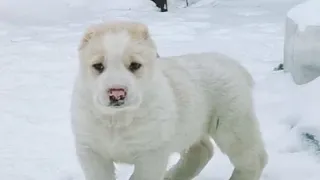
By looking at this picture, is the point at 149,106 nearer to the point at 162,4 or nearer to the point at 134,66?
the point at 134,66

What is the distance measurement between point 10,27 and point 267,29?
3811 millimetres

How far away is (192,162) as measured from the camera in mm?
4582

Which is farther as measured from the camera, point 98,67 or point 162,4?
point 162,4

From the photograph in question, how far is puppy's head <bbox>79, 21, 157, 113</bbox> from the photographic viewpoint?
3293 millimetres

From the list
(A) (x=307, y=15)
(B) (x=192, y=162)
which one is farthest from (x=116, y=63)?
(A) (x=307, y=15)

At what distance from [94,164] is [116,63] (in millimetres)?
620

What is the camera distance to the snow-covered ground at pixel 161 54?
16.1ft

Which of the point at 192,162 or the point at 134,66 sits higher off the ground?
the point at 134,66

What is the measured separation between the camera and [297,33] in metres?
6.55

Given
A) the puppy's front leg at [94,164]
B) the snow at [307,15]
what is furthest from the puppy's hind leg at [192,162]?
the snow at [307,15]

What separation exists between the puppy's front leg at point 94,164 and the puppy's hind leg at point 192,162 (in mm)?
899

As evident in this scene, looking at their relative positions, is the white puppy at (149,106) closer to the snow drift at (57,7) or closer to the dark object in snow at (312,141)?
the dark object in snow at (312,141)

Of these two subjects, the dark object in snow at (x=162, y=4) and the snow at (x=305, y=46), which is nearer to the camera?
the snow at (x=305, y=46)

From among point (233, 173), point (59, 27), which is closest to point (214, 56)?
point (233, 173)
